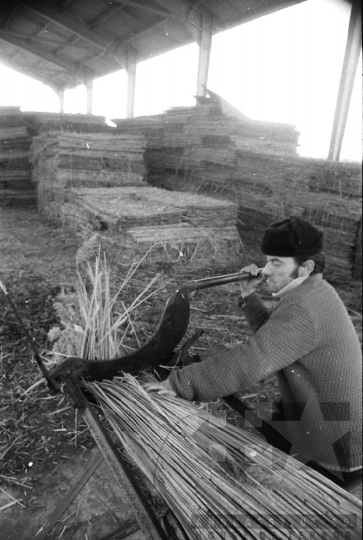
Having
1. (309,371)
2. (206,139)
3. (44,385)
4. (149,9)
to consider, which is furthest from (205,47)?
(44,385)

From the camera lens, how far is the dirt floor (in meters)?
0.99

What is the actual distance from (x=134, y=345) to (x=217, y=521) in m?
0.54

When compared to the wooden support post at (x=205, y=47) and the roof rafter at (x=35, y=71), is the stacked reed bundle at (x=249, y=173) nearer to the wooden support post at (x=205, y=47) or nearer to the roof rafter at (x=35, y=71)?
the wooden support post at (x=205, y=47)

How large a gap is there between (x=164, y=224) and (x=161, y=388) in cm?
47

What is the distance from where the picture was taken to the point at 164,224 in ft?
3.63

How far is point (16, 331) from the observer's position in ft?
4.07

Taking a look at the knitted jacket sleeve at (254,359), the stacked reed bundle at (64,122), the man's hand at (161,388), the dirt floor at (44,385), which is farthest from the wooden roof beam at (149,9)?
the man's hand at (161,388)

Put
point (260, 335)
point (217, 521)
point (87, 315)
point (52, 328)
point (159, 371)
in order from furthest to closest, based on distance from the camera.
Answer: point (52, 328), point (87, 315), point (159, 371), point (260, 335), point (217, 521)

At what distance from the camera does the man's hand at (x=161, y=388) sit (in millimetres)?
794

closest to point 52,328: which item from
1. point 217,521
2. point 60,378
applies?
point 60,378

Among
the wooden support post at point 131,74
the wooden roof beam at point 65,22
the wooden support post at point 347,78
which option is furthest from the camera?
the wooden support post at point 131,74

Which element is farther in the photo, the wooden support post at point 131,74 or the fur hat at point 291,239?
the wooden support post at point 131,74

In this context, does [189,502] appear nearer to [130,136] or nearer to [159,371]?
[159,371]

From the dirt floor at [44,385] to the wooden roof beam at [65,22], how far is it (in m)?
0.41
